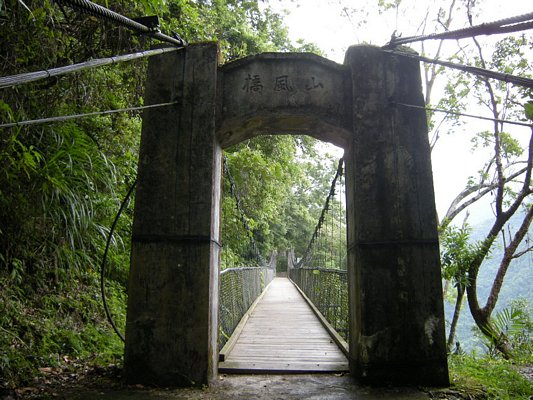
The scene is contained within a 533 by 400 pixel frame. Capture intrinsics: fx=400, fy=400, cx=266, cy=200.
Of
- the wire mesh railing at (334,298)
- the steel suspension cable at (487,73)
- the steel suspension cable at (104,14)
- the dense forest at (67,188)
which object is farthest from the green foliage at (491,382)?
the steel suspension cable at (104,14)

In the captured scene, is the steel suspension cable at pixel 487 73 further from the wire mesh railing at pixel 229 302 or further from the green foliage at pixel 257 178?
the green foliage at pixel 257 178

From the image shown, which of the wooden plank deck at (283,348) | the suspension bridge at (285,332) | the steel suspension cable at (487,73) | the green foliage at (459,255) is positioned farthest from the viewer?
the green foliage at (459,255)

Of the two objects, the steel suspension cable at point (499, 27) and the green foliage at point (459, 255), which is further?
the green foliage at point (459, 255)

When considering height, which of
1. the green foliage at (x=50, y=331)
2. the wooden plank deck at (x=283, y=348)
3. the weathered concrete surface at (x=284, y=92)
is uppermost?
the weathered concrete surface at (x=284, y=92)

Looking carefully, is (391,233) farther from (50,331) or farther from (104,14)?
(50,331)

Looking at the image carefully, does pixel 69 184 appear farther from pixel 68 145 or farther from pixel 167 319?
pixel 167 319

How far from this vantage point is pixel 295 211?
1667 centimetres

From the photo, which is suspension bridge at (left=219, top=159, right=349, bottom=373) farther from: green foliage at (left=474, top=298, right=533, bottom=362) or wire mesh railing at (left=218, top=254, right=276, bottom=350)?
green foliage at (left=474, top=298, right=533, bottom=362)

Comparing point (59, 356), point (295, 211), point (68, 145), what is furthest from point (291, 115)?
point (295, 211)

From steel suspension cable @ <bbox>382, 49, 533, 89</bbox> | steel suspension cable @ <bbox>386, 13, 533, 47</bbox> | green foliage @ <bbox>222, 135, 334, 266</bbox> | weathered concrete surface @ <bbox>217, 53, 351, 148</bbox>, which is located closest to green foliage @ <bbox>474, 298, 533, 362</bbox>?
steel suspension cable @ <bbox>382, 49, 533, 89</bbox>

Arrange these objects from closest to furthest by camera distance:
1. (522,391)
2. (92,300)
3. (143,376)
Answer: (522,391) → (143,376) → (92,300)

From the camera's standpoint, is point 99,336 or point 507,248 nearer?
point 99,336

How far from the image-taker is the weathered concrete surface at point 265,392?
205 cm

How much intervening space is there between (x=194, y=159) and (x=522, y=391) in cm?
220
